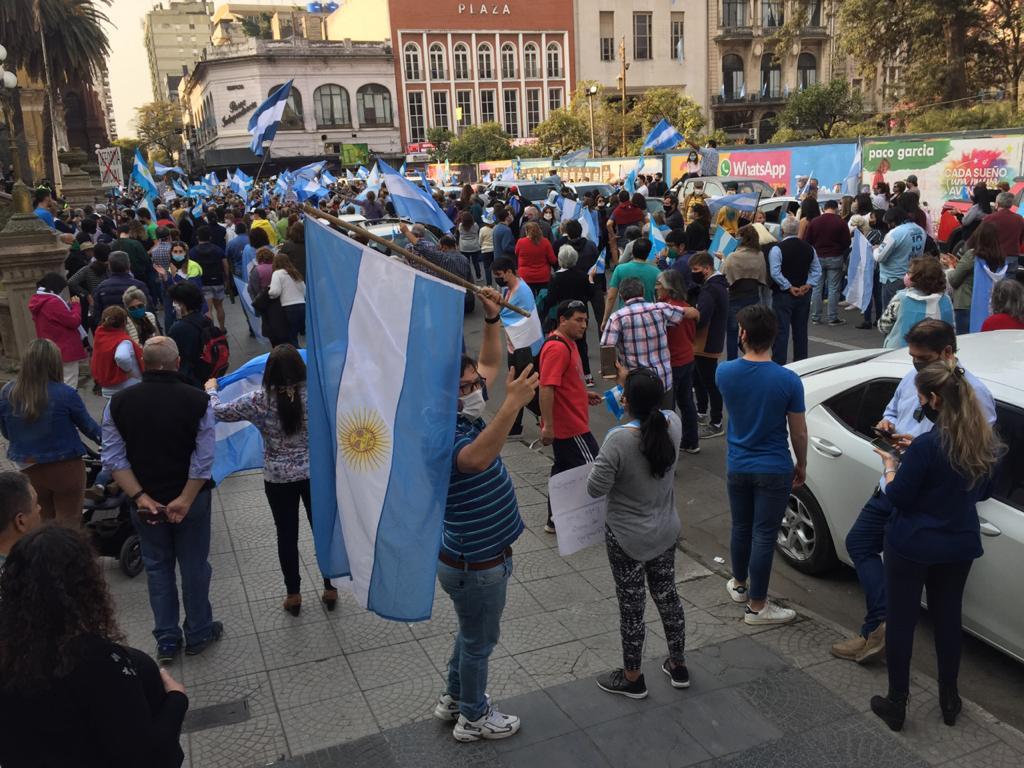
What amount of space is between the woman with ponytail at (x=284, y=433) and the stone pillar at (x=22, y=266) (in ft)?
23.0

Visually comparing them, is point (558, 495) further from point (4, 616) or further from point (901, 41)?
point (901, 41)

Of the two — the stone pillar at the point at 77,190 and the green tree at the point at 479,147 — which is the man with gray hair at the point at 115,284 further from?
the green tree at the point at 479,147

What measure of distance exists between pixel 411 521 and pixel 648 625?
2.16 meters

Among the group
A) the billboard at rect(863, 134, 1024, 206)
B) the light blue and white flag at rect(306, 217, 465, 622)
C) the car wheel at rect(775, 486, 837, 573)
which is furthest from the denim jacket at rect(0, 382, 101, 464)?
the billboard at rect(863, 134, 1024, 206)

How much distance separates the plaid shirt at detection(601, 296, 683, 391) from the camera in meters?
6.70

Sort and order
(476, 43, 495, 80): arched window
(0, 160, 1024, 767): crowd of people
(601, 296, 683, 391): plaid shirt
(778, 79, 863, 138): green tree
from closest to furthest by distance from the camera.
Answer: (0, 160, 1024, 767): crowd of people
(601, 296, 683, 391): plaid shirt
(778, 79, 863, 138): green tree
(476, 43, 495, 80): arched window

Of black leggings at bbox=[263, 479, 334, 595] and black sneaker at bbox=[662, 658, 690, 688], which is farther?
black leggings at bbox=[263, 479, 334, 595]

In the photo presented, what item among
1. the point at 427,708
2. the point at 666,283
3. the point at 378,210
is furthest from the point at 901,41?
the point at 427,708

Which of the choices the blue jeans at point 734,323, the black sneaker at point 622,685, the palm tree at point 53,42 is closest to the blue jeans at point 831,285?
the blue jeans at point 734,323

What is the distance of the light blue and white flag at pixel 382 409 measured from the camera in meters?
3.44

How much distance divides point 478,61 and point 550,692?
73.3m

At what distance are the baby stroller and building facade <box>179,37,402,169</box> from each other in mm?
66094

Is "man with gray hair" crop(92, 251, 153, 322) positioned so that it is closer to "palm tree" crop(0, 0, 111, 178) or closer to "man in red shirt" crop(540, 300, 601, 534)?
"man in red shirt" crop(540, 300, 601, 534)

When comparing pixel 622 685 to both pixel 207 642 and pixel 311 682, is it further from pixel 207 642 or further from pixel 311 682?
pixel 207 642
